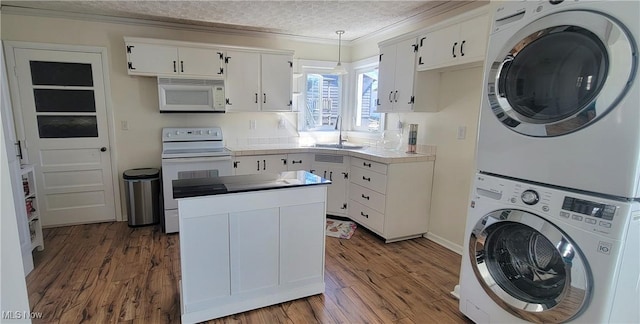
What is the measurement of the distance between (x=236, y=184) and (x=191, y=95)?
6.57 feet

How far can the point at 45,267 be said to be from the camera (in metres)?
2.59

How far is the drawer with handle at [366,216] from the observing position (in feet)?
10.6

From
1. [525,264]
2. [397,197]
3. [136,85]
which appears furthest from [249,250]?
[136,85]

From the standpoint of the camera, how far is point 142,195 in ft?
11.4

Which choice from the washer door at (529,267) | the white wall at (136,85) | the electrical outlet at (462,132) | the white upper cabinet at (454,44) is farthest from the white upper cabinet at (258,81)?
the washer door at (529,267)

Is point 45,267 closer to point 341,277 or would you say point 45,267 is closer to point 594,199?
point 341,277

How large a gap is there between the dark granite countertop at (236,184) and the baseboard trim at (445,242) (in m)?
1.73

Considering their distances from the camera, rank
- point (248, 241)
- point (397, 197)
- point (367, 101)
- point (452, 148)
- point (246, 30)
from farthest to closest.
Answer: point (367, 101) < point (246, 30) < point (397, 197) < point (452, 148) < point (248, 241)

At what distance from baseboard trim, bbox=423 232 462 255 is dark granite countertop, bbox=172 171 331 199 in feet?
5.67

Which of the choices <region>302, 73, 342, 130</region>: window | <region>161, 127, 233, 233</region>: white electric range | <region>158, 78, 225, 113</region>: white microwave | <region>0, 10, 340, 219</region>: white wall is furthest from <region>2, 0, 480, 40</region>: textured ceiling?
<region>161, 127, 233, 233</region>: white electric range

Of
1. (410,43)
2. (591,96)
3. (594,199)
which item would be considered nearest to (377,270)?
(594,199)

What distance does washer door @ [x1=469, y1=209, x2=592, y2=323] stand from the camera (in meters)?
1.38

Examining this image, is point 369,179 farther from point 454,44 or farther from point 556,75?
point 556,75

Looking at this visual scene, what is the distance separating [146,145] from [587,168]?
403 centimetres
